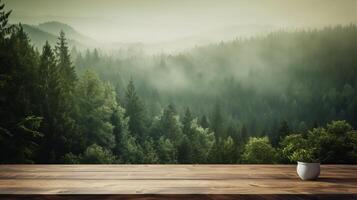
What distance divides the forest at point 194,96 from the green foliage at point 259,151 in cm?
3

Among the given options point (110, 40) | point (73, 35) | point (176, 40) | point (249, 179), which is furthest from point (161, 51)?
point (249, 179)


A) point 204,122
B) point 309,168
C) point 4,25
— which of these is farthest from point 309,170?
point 4,25

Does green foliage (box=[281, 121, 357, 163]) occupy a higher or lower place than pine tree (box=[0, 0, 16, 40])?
lower

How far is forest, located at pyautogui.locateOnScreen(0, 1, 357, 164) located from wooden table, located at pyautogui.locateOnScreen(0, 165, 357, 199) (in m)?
2.74

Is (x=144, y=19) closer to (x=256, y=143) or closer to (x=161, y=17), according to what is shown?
(x=161, y=17)

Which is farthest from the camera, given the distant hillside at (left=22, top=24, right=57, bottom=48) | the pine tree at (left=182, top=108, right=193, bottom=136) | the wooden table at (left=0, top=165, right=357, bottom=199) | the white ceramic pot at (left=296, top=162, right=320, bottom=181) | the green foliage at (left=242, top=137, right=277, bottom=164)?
the pine tree at (left=182, top=108, right=193, bottom=136)

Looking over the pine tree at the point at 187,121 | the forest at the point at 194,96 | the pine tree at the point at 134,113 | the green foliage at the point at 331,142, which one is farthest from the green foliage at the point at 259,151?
the pine tree at the point at 134,113

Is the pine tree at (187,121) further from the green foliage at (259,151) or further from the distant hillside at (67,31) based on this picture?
the distant hillside at (67,31)

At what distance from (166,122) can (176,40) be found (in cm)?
112

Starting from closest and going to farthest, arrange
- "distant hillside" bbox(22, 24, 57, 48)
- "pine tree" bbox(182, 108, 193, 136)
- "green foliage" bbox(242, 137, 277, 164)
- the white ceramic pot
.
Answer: the white ceramic pot < "green foliage" bbox(242, 137, 277, 164) < "distant hillside" bbox(22, 24, 57, 48) < "pine tree" bbox(182, 108, 193, 136)

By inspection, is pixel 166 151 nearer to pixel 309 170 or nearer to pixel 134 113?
pixel 134 113

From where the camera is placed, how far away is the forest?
515 cm

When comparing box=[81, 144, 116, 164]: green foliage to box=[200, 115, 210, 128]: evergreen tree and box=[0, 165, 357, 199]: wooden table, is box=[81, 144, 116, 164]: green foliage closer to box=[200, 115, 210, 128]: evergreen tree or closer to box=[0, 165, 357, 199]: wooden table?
box=[200, 115, 210, 128]: evergreen tree

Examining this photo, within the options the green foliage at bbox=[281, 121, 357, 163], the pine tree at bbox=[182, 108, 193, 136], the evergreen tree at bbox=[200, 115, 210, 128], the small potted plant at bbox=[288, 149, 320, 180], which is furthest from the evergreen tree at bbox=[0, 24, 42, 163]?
the small potted plant at bbox=[288, 149, 320, 180]
